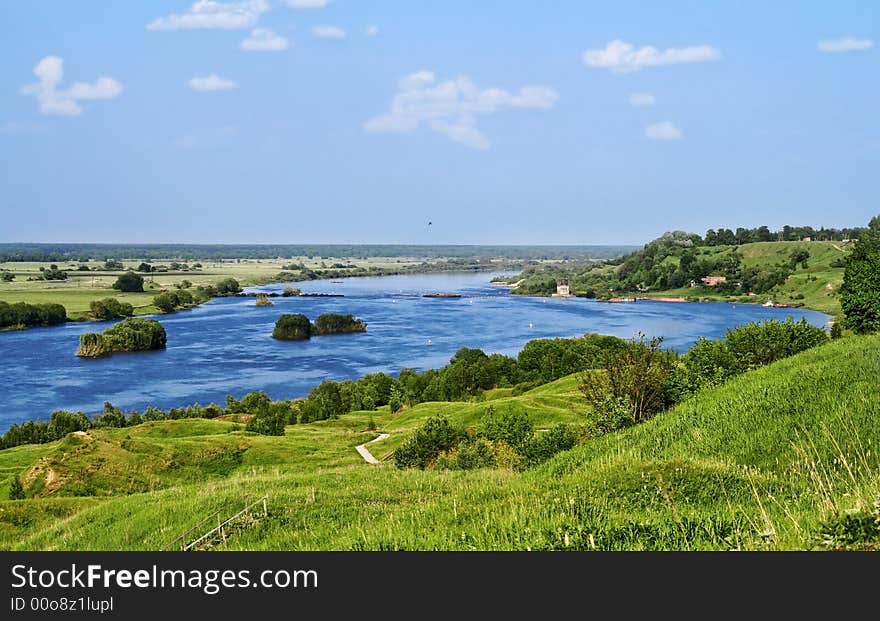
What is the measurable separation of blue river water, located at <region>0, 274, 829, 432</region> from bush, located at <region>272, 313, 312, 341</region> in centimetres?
263

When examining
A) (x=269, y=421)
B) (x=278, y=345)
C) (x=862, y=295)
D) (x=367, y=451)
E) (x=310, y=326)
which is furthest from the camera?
(x=310, y=326)

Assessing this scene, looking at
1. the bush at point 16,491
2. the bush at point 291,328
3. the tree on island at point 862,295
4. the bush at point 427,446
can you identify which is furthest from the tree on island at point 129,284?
the tree on island at point 862,295

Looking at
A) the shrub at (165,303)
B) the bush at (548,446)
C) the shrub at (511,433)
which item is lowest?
the shrub at (165,303)

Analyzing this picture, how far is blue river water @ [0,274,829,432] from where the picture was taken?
8219cm

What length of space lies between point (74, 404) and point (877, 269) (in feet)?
241

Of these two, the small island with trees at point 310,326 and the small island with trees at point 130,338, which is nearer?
the small island with trees at point 130,338

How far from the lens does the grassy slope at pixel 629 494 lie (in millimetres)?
9078

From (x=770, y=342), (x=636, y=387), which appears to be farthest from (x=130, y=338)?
(x=636, y=387)

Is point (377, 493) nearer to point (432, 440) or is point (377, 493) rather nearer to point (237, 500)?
point (237, 500)

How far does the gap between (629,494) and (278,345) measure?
107869 mm

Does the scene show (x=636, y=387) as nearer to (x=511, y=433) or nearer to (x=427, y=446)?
(x=511, y=433)

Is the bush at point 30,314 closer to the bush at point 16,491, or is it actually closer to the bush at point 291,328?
the bush at point 291,328

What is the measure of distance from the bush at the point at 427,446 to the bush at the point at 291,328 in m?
94.7

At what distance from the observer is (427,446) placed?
2928 cm
